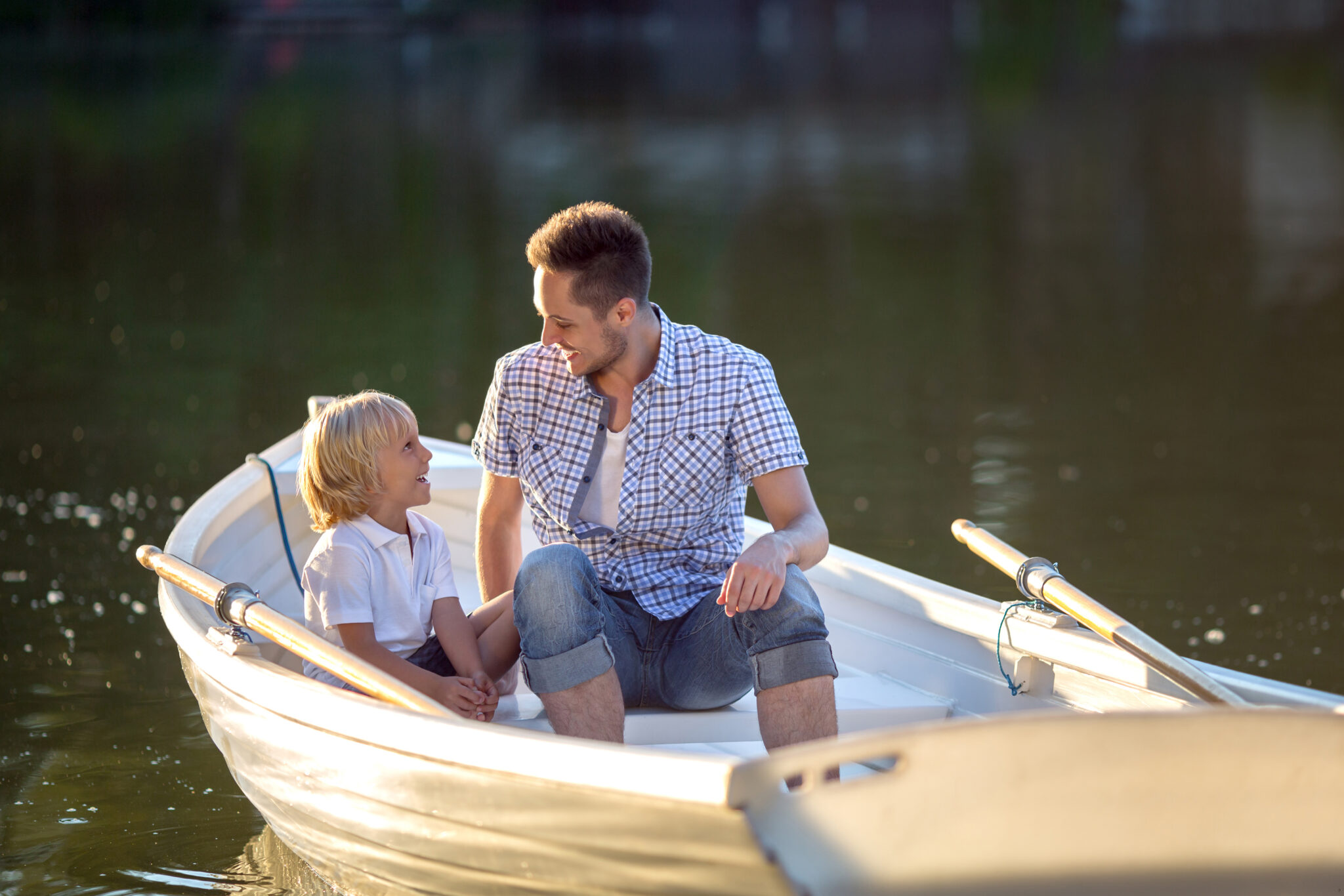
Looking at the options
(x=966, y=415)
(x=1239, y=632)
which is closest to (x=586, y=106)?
(x=966, y=415)

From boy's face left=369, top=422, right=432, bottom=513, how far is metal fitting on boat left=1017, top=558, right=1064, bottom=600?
1.12 meters

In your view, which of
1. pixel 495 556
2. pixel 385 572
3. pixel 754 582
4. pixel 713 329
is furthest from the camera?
pixel 713 329

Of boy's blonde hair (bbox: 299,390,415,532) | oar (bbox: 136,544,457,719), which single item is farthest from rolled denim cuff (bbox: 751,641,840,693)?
boy's blonde hair (bbox: 299,390,415,532)

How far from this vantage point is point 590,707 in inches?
108

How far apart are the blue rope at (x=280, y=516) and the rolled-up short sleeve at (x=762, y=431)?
1.38 meters

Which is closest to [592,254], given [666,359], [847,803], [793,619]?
[666,359]

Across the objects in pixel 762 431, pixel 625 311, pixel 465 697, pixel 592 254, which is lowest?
pixel 465 697

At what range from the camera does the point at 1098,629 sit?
9.12 feet

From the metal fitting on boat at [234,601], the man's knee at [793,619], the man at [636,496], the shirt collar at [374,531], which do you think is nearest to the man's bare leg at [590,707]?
the man at [636,496]

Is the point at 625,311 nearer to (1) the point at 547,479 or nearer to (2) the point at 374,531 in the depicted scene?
(1) the point at 547,479

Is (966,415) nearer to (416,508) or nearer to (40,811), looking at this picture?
(416,508)

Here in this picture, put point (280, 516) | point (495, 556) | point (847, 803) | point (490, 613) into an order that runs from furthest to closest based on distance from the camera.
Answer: point (280, 516) < point (495, 556) < point (490, 613) < point (847, 803)

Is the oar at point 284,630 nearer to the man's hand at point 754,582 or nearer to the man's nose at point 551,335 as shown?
the man's hand at point 754,582

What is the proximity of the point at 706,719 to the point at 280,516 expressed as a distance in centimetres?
138
